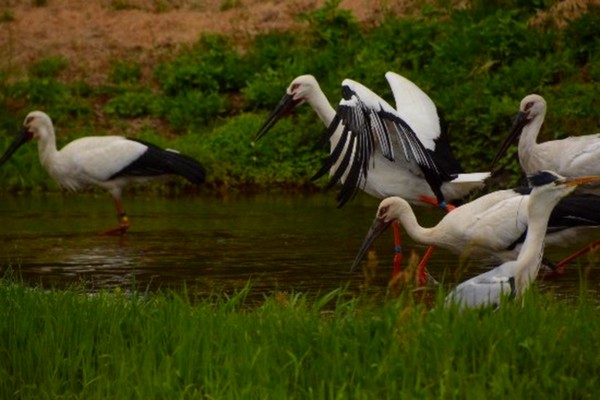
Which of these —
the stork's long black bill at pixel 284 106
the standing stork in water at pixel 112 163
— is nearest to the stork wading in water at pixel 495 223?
the stork's long black bill at pixel 284 106

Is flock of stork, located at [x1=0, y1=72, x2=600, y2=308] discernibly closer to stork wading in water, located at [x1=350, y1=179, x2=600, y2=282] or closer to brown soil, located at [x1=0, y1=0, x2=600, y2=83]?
stork wading in water, located at [x1=350, y1=179, x2=600, y2=282]

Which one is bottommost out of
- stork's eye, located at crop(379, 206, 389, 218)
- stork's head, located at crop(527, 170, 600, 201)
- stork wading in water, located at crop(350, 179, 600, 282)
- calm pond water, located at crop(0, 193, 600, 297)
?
calm pond water, located at crop(0, 193, 600, 297)

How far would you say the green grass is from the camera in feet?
17.9

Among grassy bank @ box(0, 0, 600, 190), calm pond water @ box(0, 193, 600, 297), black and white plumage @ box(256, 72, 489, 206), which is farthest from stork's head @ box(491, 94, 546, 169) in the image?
grassy bank @ box(0, 0, 600, 190)

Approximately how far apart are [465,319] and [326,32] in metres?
11.4

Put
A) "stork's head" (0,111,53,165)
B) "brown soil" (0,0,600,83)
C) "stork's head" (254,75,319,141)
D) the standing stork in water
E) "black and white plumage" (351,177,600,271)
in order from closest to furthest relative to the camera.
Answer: "black and white plumage" (351,177,600,271)
"stork's head" (254,75,319,141)
the standing stork in water
"stork's head" (0,111,53,165)
"brown soil" (0,0,600,83)

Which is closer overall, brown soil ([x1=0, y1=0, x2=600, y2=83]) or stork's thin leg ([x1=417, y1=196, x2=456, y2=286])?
stork's thin leg ([x1=417, y1=196, x2=456, y2=286])

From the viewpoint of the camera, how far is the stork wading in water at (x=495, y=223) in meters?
8.59

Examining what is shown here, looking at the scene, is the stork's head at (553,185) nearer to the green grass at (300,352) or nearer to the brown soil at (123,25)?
the green grass at (300,352)

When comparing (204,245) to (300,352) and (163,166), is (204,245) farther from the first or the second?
(300,352)

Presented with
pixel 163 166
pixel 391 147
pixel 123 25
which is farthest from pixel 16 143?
pixel 391 147

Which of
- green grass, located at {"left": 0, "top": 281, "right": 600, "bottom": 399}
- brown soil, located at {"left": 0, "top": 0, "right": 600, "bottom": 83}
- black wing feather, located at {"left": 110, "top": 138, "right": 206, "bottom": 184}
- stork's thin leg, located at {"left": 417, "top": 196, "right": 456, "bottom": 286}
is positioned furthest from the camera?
brown soil, located at {"left": 0, "top": 0, "right": 600, "bottom": 83}

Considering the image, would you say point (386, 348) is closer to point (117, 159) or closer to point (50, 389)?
point (50, 389)

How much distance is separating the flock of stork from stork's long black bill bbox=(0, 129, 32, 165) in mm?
367
